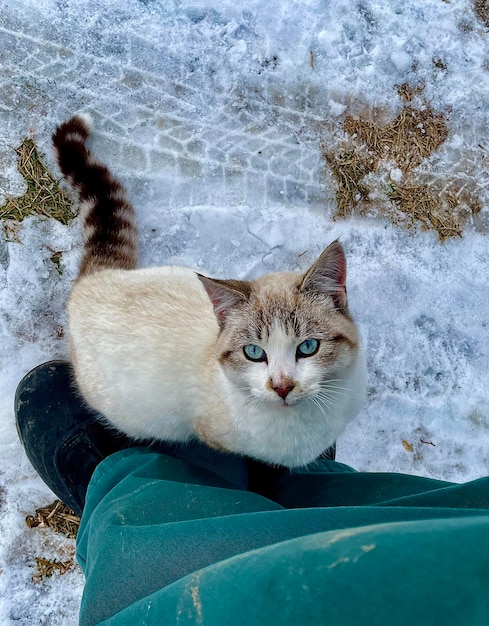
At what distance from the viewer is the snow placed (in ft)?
8.30

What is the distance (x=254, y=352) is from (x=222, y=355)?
4.3 inches

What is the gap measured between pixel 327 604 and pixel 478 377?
197 cm

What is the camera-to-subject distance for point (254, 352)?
158 cm

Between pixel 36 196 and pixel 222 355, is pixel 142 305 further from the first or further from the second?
pixel 36 196

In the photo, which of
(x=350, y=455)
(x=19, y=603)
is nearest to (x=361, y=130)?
(x=350, y=455)

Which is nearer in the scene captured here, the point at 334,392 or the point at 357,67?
the point at 334,392

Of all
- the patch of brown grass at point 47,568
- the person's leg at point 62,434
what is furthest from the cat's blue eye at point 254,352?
the patch of brown grass at point 47,568

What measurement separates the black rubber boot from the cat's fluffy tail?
51cm

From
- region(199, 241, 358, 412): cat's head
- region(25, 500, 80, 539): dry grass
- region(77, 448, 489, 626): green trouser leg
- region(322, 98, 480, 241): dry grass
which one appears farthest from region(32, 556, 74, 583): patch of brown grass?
region(322, 98, 480, 241): dry grass

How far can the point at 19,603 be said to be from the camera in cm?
228

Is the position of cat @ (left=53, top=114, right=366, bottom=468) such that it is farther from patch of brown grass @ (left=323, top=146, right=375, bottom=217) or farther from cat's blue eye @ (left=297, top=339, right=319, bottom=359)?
patch of brown grass @ (left=323, top=146, right=375, bottom=217)

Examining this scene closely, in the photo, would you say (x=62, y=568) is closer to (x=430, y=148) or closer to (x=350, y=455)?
(x=350, y=455)

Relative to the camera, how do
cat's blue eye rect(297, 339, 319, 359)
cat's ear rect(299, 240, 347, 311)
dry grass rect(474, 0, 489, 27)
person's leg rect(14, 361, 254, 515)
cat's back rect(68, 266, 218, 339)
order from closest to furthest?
1. cat's ear rect(299, 240, 347, 311)
2. cat's blue eye rect(297, 339, 319, 359)
3. cat's back rect(68, 266, 218, 339)
4. person's leg rect(14, 361, 254, 515)
5. dry grass rect(474, 0, 489, 27)

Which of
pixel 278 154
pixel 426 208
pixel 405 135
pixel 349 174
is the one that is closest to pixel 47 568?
pixel 278 154
